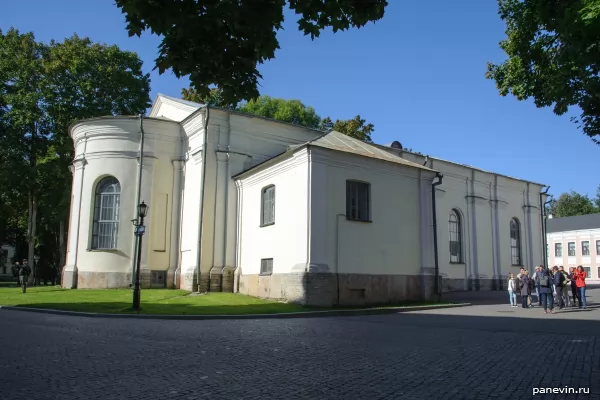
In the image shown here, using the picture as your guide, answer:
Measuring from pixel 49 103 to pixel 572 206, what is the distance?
81.9 m

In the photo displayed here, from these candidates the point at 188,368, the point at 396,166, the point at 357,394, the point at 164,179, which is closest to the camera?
the point at 357,394

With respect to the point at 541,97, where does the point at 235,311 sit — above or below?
below

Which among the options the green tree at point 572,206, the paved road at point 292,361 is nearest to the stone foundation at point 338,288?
the paved road at point 292,361

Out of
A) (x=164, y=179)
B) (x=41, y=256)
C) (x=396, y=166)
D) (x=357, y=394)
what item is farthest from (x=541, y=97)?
(x=41, y=256)

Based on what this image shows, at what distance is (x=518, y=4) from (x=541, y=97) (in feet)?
11.0

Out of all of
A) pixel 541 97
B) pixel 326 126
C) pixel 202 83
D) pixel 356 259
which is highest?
pixel 326 126

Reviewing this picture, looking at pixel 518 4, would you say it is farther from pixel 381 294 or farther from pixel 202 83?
pixel 202 83

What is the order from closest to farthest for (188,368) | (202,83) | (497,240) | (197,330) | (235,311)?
(202,83), (188,368), (197,330), (235,311), (497,240)

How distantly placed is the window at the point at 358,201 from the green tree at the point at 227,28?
13.8 metres

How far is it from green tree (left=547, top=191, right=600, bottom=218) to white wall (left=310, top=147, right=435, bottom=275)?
7132 centimetres

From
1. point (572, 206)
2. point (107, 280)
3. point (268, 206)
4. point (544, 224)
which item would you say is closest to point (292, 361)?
point (268, 206)

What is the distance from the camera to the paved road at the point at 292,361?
5574mm

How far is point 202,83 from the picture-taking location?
6098 mm

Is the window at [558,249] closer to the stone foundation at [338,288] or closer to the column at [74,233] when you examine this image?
the stone foundation at [338,288]
